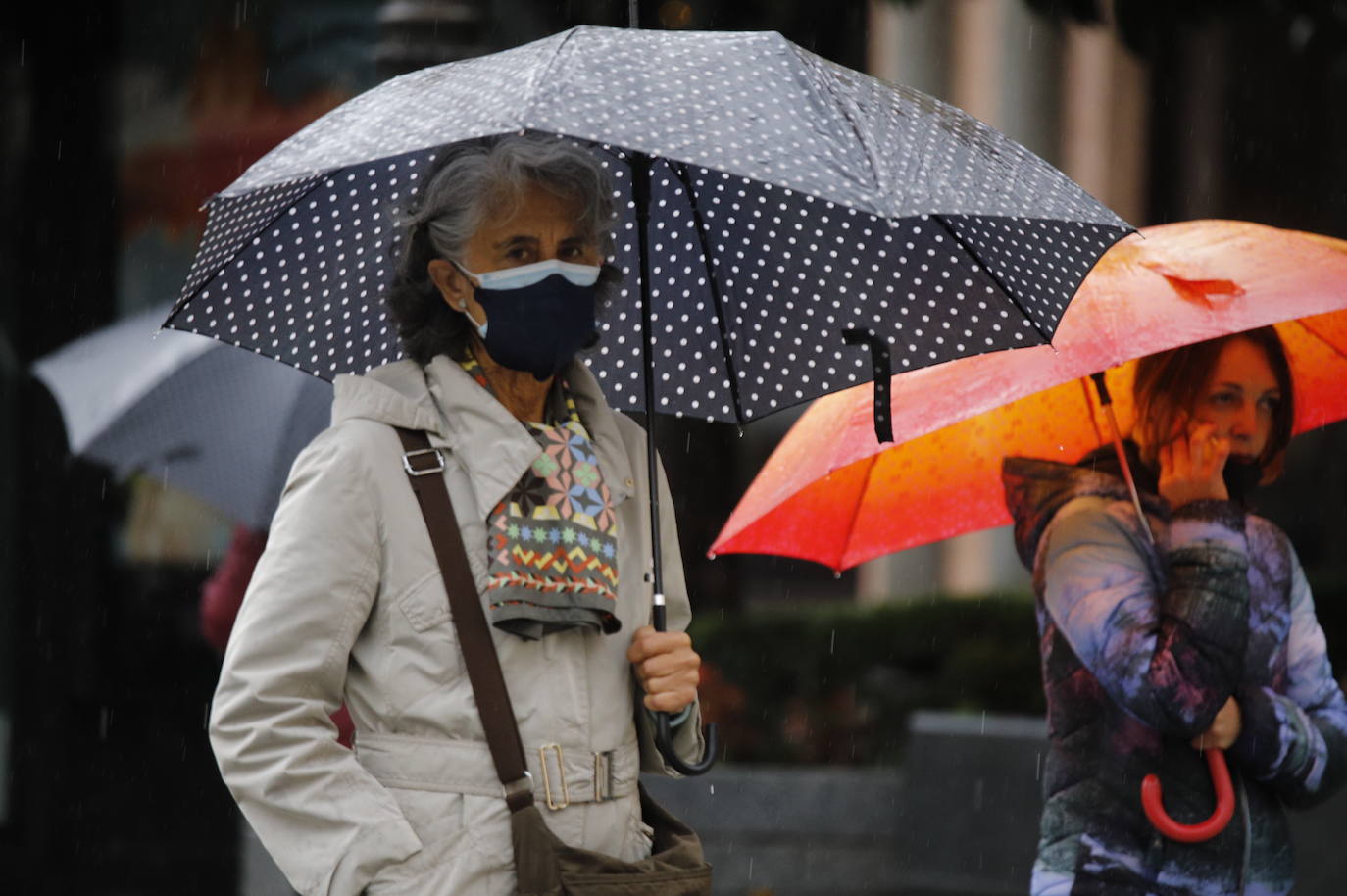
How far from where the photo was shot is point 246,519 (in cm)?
564

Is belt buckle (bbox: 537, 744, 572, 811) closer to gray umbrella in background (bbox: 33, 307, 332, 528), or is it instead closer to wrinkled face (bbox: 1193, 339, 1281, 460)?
wrinkled face (bbox: 1193, 339, 1281, 460)

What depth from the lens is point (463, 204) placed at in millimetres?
3250

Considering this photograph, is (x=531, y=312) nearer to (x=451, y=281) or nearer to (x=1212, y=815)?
(x=451, y=281)

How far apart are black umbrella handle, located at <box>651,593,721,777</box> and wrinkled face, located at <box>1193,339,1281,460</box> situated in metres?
1.49

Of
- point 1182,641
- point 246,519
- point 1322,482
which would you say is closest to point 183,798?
point 246,519

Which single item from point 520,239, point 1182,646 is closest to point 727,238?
point 520,239

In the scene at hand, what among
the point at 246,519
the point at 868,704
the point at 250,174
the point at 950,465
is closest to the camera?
the point at 250,174

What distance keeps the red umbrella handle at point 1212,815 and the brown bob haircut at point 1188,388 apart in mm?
667

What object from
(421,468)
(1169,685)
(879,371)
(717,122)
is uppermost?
(717,122)

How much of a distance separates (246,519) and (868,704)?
4343 mm

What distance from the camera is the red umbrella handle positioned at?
400 cm

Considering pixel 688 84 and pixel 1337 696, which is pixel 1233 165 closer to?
pixel 1337 696

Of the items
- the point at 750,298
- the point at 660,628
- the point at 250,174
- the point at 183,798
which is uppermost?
the point at 250,174

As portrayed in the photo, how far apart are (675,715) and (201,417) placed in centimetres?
296
